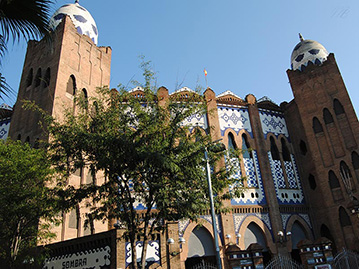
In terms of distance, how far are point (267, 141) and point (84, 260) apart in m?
12.7

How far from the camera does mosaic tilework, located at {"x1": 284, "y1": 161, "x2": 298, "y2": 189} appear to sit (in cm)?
1906

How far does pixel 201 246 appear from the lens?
16.0m

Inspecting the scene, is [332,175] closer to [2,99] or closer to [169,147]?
[169,147]

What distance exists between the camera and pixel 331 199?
17.8 metres

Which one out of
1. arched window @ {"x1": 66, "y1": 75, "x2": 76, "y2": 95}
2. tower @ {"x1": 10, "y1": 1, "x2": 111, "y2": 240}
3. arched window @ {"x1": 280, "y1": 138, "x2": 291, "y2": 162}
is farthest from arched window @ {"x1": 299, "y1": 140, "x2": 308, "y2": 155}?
arched window @ {"x1": 66, "y1": 75, "x2": 76, "y2": 95}

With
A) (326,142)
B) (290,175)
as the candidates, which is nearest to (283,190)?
(290,175)

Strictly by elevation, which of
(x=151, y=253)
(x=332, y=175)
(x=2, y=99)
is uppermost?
(x=332, y=175)

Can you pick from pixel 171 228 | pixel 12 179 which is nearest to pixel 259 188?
pixel 171 228

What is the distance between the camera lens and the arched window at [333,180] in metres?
17.9

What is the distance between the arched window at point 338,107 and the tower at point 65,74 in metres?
13.7

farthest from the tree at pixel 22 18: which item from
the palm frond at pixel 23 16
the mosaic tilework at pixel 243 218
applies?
the mosaic tilework at pixel 243 218

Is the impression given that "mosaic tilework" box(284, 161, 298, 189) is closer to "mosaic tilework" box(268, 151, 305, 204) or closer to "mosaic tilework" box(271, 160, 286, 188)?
"mosaic tilework" box(268, 151, 305, 204)

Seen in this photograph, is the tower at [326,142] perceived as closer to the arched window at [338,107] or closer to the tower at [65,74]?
the arched window at [338,107]

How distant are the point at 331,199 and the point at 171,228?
10.6 meters
